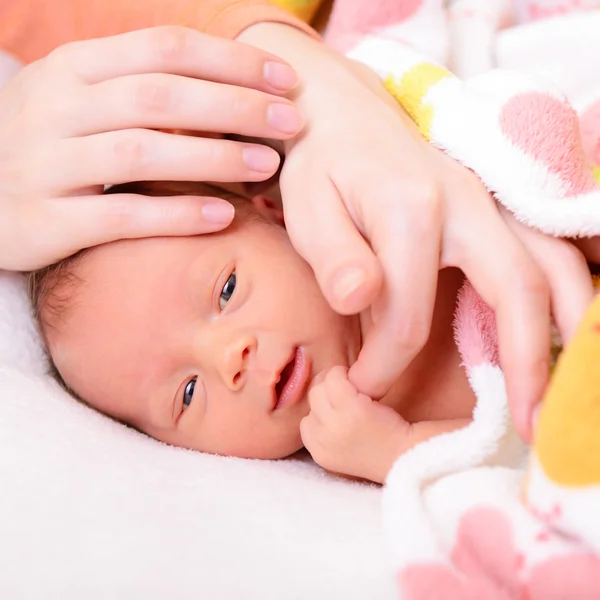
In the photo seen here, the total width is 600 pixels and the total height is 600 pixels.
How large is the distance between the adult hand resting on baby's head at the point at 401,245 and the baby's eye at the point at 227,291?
161 millimetres

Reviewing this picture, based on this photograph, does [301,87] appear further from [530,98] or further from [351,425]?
[351,425]

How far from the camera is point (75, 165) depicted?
81cm

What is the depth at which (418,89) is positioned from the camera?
916 millimetres

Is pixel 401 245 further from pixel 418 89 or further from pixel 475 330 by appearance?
Result: pixel 418 89

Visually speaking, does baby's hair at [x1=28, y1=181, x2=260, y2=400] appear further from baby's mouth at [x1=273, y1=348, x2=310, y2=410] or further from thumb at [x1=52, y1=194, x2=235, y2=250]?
baby's mouth at [x1=273, y1=348, x2=310, y2=410]

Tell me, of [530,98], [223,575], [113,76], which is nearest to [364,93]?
[530,98]

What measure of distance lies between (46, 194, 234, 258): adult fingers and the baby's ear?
0.51ft

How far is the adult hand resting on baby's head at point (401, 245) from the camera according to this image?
0.64 m

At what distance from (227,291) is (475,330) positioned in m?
0.30

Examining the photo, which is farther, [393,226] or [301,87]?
[301,87]

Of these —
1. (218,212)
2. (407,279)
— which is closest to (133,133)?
(218,212)

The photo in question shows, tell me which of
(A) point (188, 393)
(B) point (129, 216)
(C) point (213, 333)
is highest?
(B) point (129, 216)

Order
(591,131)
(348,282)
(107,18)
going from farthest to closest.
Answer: (107,18), (591,131), (348,282)

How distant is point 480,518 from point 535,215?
331 mm
